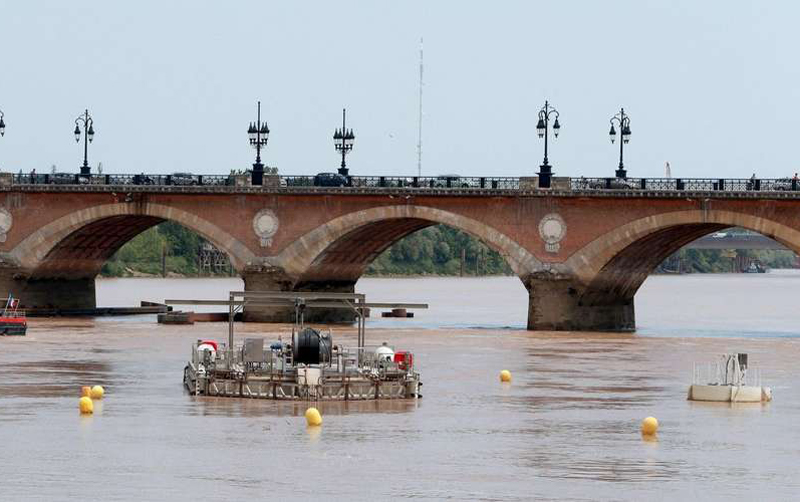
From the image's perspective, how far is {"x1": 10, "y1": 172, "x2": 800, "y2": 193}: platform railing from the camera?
85562 millimetres

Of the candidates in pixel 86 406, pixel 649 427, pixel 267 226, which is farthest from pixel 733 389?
pixel 267 226

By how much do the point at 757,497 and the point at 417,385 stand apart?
17.6 meters

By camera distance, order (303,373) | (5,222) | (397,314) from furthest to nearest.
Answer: (397,314)
(5,222)
(303,373)

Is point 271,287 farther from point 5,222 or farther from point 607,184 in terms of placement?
point 607,184

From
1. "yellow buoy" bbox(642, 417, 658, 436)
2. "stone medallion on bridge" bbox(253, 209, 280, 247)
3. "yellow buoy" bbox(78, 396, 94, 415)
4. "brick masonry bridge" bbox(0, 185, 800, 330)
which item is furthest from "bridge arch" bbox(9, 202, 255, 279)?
"yellow buoy" bbox(642, 417, 658, 436)

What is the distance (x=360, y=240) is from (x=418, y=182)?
6275 mm

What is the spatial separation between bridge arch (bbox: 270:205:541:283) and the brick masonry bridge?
0.22 ft

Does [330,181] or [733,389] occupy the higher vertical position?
[330,181]

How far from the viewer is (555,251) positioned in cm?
8894

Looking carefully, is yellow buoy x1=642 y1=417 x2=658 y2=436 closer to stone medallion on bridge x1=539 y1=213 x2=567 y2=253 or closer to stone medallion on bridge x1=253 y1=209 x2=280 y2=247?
stone medallion on bridge x1=539 y1=213 x2=567 y2=253

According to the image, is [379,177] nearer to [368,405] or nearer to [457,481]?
[368,405]

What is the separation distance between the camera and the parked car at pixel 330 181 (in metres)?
94.4

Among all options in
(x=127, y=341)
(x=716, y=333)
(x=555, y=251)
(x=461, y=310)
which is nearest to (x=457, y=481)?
(x=127, y=341)

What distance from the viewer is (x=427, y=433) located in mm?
47875
